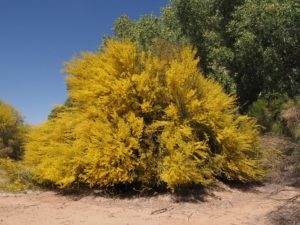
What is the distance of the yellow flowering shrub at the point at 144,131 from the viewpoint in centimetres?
1182

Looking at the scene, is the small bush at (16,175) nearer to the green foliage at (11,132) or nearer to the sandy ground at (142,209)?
the sandy ground at (142,209)

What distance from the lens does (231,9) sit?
19469 mm

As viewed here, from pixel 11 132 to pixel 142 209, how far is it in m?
22.1

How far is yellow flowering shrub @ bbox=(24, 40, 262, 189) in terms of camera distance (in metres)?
11.8

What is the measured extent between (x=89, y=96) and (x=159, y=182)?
3448 mm

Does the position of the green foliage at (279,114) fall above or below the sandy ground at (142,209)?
above

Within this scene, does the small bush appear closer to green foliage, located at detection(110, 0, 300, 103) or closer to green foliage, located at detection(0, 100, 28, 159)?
green foliage, located at detection(110, 0, 300, 103)

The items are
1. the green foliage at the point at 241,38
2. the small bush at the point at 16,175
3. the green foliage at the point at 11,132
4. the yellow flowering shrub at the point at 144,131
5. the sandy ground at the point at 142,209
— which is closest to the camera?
the sandy ground at the point at 142,209

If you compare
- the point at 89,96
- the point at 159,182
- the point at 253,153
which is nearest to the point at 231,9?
the point at 253,153

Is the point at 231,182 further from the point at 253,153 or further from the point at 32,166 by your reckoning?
the point at 32,166

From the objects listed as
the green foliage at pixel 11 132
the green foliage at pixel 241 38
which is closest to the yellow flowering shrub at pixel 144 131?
the green foliage at pixel 241 38

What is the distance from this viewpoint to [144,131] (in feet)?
40.9

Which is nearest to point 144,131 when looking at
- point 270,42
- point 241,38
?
point 241,38

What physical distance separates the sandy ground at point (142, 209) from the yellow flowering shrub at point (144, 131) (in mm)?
530
